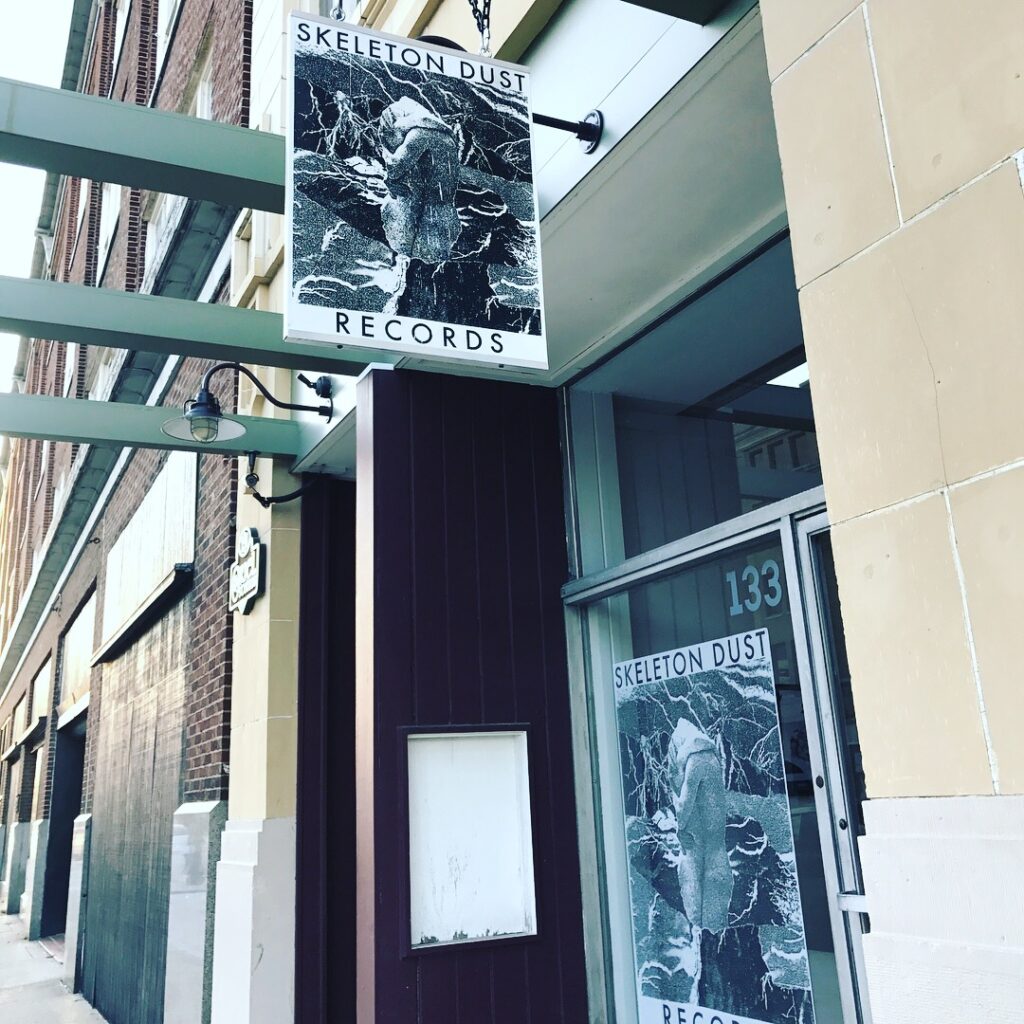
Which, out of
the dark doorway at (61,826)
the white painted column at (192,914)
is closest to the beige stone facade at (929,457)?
the white painted column at (192,914)

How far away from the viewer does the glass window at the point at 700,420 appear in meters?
3.67

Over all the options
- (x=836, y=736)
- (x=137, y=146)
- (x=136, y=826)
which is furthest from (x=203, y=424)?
(x=136, y=826)

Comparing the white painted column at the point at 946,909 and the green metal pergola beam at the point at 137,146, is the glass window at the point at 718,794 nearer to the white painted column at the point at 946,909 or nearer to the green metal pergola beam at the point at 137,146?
the white painted column at the point at 946,909

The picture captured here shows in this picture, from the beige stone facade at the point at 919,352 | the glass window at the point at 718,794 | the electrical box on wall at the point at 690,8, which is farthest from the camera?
the glass window at the point at 718,794

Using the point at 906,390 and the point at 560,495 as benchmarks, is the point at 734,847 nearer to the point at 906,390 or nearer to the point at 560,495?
the point at 560,495

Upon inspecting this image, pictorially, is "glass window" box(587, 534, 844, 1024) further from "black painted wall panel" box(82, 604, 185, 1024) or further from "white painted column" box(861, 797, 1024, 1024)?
"black painted wall panel" box(82, 604, 185, 1024)

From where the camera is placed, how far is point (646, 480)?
4426mm

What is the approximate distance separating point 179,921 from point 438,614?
11.4 feet

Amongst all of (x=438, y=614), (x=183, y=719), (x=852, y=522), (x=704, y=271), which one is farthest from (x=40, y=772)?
(x=852, y=522)

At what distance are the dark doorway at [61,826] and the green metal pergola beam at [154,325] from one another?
41.2 feet

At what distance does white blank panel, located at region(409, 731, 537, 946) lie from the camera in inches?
160

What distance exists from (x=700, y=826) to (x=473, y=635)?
3.96 feet

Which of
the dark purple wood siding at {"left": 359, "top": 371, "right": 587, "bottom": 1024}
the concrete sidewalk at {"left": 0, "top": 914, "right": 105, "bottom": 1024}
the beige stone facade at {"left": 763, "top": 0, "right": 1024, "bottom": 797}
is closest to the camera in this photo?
the beige stone facade at {"left": 763, "top": 0, "right": 1024, "bottom": 797}

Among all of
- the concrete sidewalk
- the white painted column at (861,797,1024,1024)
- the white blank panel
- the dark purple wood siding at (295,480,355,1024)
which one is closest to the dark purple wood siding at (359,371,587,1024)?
the white blank panel
